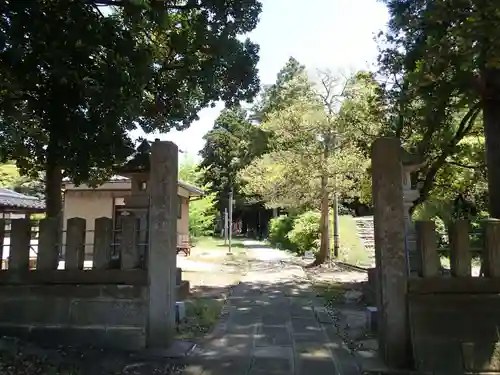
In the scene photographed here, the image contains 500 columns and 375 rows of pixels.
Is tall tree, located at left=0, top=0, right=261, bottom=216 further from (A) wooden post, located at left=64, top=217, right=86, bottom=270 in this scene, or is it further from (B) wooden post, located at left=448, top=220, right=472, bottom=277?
(B) wooden post, located at left=448, top=220, right=472, bottom=277

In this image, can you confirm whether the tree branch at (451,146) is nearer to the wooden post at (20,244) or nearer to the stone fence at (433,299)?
the stone fence at (433,299)

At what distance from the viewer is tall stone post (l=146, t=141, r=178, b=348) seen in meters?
4.88

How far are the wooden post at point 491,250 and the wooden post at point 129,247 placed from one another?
3828mm

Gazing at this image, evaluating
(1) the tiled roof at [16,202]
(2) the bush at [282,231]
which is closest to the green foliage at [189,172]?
(2) the bush at [282,231]

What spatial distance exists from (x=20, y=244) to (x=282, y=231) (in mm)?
22334

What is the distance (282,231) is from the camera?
2681 centimetres

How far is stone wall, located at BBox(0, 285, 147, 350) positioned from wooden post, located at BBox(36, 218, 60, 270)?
9.9 inches

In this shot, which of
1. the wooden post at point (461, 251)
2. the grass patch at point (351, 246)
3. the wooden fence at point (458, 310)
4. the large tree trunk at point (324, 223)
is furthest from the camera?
the grass patch at point (351, 246)

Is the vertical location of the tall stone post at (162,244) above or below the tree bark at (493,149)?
below

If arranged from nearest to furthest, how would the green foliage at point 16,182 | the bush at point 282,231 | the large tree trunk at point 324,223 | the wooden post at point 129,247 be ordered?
the wooden post at point 129,247 < the large tree trunk at point 324,223 < the green foliage at point 16,182 < the bush at point 282,231

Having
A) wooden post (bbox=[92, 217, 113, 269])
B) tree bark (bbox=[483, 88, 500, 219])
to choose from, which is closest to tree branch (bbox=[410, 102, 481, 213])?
tree bark (bbox=[483, 88, 500, 219])

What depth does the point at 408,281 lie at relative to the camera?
4555 millimetres

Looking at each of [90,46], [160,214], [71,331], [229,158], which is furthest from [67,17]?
[229,158]

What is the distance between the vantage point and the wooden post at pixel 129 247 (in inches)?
196
